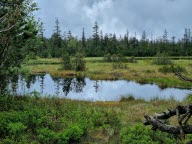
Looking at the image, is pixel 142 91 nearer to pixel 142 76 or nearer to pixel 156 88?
pixel 156 88

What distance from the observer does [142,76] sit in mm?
64500

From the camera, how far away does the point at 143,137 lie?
1356cm

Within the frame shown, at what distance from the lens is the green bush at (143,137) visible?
528 inches

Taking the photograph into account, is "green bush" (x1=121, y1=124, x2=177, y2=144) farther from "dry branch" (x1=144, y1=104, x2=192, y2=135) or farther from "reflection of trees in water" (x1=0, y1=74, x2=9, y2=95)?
"reflection of trees in water" (x1=0, y1=74, x2=9, y2=95)

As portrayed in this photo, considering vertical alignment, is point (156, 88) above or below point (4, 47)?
below

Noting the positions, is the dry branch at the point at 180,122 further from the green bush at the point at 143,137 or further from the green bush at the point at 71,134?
the green bush at the point at 71,134

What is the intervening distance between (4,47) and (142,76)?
4573cm

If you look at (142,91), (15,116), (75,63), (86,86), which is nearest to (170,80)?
(142,91)

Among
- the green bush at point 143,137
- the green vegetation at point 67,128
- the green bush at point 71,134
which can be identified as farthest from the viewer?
the green bush at point 71,134

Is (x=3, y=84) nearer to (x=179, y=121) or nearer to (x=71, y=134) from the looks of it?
(x=71, y=134)

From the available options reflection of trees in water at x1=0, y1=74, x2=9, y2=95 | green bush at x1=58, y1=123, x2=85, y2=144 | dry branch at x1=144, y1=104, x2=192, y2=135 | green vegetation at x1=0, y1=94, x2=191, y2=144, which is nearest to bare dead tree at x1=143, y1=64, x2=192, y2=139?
dry branch at x1=144, y1=104, x2=192, y2=135

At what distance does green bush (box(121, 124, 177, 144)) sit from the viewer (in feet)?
44.0

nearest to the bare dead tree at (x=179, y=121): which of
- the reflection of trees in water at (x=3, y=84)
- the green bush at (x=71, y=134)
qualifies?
the green bush at (x=71, y=134)

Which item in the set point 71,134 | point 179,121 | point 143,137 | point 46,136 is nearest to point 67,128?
point 71,134
